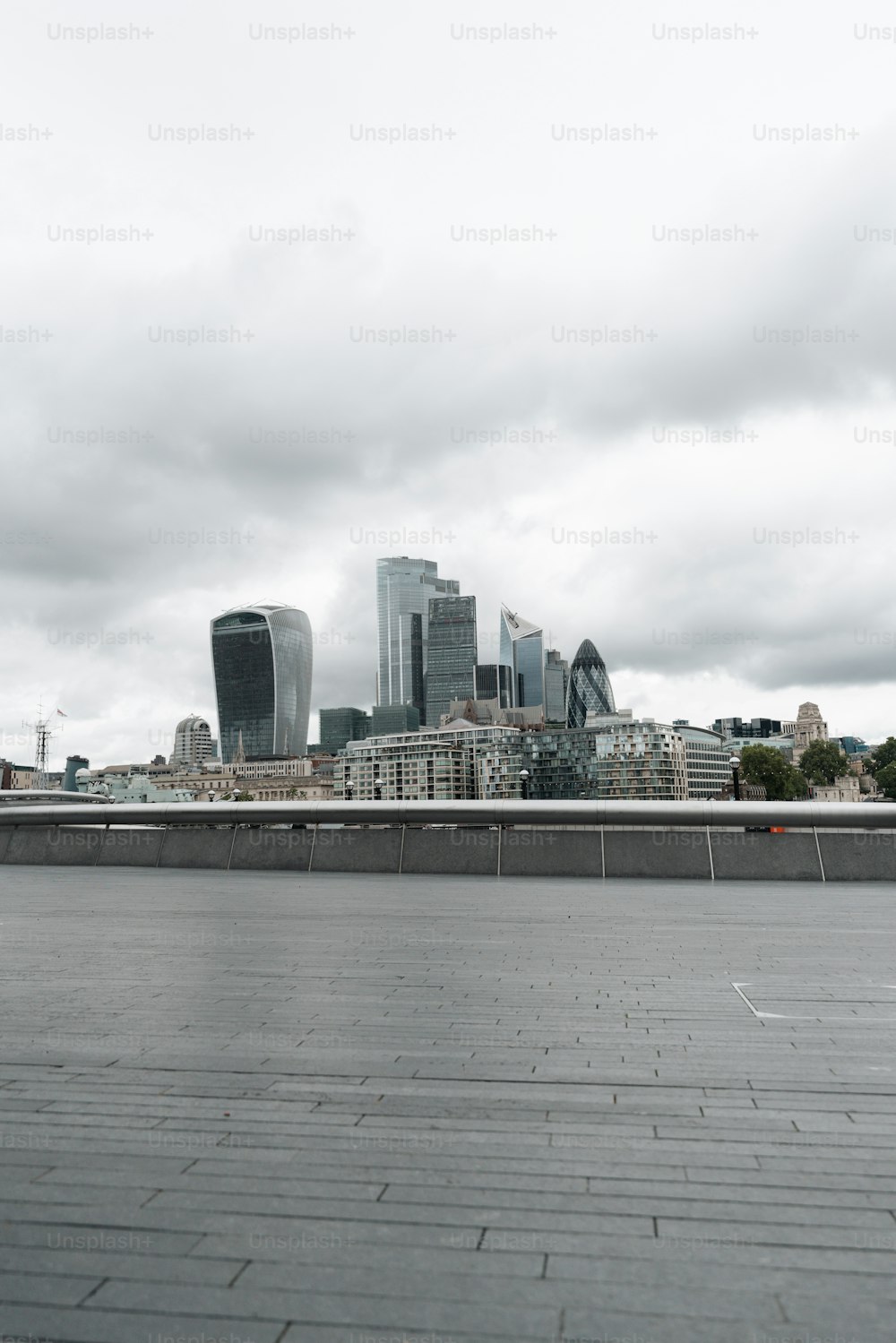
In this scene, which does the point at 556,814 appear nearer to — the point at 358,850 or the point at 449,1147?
the point at 358,850

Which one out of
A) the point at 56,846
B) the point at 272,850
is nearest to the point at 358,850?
the point at 272,850

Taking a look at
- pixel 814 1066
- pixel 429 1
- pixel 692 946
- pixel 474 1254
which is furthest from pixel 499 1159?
pixel 429 1

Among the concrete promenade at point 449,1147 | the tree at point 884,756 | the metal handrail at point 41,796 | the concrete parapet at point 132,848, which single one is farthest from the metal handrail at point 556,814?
the tree at point 884,756

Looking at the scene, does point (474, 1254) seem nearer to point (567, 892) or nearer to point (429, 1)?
point (567, 892)

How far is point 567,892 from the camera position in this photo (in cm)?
1303

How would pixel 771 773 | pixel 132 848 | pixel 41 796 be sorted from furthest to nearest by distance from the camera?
pixel 771 773
pixel 41 796
pixel 132 848

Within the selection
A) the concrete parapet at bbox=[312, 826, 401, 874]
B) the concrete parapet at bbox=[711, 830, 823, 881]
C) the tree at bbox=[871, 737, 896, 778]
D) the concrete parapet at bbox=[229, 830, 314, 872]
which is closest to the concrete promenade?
the concrete parapet at bbox=[711, 830, 823, 881]

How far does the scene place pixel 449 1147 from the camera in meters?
3.59

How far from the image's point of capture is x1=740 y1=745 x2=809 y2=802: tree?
139m

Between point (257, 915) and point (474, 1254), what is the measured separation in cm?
847

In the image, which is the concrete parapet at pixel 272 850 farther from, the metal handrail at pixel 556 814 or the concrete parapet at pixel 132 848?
the concrete parapet at pixel 132 848

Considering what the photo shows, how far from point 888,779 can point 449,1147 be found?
5921 inches

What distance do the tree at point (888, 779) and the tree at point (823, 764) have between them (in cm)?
1202

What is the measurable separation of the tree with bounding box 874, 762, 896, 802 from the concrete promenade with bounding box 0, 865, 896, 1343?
14302 cm
